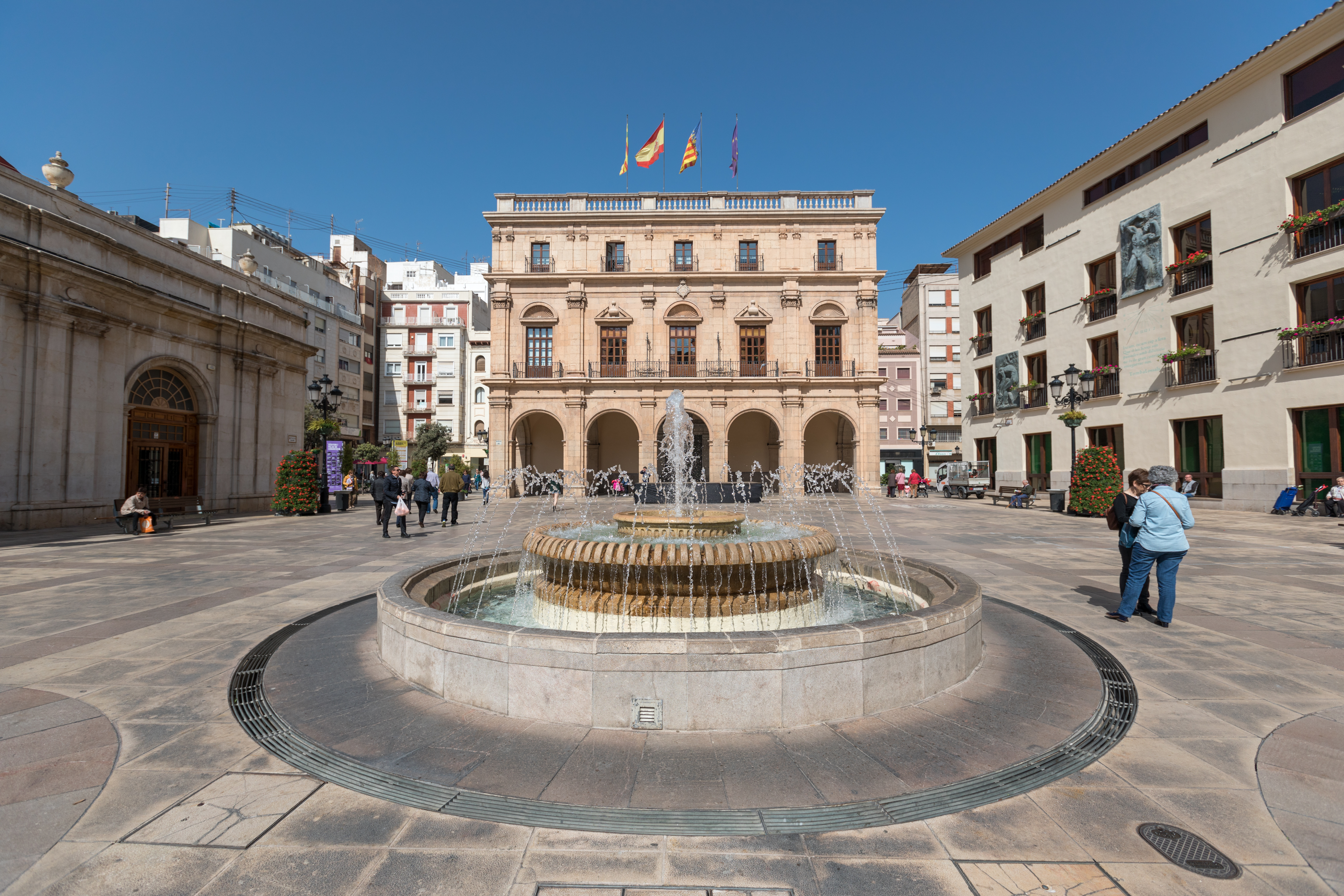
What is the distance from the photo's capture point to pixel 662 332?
31.7 m

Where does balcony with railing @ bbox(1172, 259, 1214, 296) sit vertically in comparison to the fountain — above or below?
above

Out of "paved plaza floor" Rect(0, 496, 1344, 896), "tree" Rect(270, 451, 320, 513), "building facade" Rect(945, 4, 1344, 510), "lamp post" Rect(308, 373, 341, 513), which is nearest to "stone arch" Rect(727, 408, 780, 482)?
"building facade" Rect(945, 4, 1344, 510)

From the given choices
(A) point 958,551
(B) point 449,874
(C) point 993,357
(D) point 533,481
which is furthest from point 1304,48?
(D) point 533,481

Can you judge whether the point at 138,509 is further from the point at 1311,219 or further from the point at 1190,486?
the point at 1311,219

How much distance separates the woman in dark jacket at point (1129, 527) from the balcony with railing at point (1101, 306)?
71.4ft

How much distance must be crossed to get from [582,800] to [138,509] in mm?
16426

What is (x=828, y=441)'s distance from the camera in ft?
116

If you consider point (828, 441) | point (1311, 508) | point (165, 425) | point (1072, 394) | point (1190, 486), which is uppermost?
point (1072, 394)

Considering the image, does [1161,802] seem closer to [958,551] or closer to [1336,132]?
[958,551]

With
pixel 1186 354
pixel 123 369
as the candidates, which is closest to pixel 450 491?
pixel 123 369

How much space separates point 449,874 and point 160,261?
864 inches

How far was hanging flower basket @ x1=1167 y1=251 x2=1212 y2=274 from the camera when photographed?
19.7 m

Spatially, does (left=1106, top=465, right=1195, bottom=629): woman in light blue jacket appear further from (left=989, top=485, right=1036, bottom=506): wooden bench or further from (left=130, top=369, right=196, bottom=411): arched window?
(left=130, top=369, right=196, bottom=411): arched window

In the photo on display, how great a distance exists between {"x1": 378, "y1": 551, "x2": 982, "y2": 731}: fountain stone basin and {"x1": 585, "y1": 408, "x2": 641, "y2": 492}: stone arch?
29.4m
